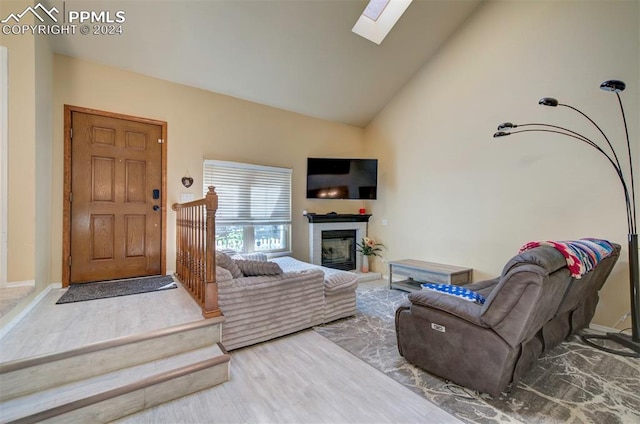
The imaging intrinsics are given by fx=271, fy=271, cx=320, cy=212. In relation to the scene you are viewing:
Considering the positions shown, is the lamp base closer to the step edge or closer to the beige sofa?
the beige sofa

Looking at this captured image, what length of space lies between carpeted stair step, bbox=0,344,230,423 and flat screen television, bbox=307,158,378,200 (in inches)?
135

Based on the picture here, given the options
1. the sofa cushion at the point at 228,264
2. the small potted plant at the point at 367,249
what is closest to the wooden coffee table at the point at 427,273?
the small potted plant at the point at 367,249

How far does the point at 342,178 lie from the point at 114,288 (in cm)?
375

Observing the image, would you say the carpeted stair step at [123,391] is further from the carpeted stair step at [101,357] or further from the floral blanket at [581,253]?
the floral blanket at [581,253]

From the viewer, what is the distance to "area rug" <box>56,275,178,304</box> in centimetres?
282

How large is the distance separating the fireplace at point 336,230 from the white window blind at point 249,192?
54 centimetres

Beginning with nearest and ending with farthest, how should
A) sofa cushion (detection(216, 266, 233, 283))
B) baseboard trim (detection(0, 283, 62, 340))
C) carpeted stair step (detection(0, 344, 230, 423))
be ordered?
carpeted stair step (detection(0, 344, 230, 423)), baseboard trim (detection(0, 283, 62, 340)), sofa cushion (detection(216, 266, 233, 283))

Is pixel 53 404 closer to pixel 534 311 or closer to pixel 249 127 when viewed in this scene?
pixel 534 311

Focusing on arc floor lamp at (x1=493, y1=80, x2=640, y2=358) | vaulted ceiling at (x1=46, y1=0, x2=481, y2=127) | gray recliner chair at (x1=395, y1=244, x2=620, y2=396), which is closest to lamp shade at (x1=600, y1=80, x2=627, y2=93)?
arc floor lamp at (x1=493, y1=80, x2=640, y2=358)

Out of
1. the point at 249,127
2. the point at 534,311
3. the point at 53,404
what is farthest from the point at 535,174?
the point at 53,404

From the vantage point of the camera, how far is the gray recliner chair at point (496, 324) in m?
1.64

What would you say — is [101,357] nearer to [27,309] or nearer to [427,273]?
[27,309]

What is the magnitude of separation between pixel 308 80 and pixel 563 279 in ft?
13.2

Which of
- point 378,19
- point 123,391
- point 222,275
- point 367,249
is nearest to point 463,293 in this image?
point 222,275
